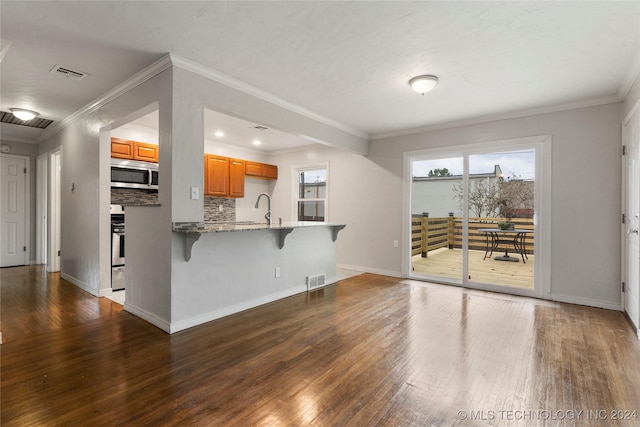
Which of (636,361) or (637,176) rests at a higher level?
(637,176)

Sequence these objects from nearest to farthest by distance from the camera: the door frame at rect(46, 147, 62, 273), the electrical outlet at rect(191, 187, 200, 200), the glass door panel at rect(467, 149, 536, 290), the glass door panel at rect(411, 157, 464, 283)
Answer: the electrical outlet at rect(191, 187, 200, 200) → the glass door panel at rect(467, 149, 536, 290) → the glass door panel at rect(411, 157, 464, 283) → the door frame at rect(46, 147, 62, 273)

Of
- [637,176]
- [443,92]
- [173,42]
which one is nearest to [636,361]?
[637,176]

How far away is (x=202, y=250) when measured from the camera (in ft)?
10.1

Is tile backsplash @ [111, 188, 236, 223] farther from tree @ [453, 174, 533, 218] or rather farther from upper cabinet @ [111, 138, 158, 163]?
tree @ [453, 174, 533, 218]

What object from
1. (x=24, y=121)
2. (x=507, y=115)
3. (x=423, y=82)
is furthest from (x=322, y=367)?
(x=24, y=121)

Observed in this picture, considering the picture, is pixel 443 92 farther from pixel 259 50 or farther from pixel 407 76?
pixel 259 50

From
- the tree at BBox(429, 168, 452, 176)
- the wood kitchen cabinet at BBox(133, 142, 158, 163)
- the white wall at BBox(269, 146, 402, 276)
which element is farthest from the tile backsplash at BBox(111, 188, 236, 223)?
the tree at BBox(429, 168, 452, 176)

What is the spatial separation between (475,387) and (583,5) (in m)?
2.55

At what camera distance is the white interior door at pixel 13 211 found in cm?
570

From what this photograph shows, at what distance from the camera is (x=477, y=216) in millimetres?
4684

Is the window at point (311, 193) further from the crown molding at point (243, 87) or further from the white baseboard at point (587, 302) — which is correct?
the white baseboard at point (587, 302)

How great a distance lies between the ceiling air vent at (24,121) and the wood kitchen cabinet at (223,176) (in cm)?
235

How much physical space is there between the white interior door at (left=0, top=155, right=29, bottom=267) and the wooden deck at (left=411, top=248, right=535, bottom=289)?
7.10 meters

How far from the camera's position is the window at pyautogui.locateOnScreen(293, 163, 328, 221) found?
256 inches
